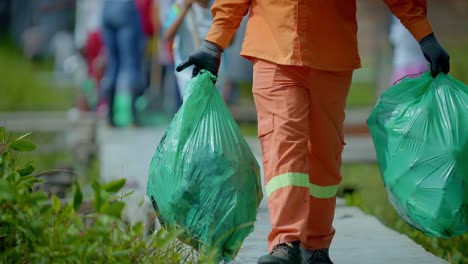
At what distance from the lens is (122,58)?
13109 mm

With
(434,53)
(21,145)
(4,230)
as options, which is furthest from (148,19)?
(4,230)

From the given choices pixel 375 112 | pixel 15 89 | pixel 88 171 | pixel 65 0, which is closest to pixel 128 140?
pixel 88 171

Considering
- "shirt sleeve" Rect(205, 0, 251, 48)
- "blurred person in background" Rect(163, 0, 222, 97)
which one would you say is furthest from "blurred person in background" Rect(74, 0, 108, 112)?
"shirt sleeve" Rect(205, 0, 251, 48)

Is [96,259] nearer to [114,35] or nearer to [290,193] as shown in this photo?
[290,193]

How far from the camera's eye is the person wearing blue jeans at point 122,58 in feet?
42.5

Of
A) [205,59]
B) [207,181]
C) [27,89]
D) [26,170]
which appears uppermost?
[205,59]

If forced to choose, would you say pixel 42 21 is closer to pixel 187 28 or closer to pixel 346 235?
pixel 187 28

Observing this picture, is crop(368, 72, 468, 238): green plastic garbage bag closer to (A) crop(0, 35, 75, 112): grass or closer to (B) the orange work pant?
(B) the orange work pant

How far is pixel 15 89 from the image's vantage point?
2220cm

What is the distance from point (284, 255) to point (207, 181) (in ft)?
1.41

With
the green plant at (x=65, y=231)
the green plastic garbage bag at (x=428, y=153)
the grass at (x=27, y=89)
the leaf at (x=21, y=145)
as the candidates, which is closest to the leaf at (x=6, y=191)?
the green plant at (x=65, y=231)

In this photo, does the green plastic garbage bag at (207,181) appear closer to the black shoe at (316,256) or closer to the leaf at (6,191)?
the black shoe at (316,256)

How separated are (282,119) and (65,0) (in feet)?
81.4

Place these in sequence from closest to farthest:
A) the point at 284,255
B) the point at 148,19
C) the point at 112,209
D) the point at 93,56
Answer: the point at 112,209, the point at 284,255, the point at 148,19, the point at 93,56
